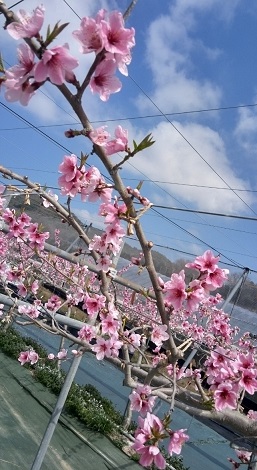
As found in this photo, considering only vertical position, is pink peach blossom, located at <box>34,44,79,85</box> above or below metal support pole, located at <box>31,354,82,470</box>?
above

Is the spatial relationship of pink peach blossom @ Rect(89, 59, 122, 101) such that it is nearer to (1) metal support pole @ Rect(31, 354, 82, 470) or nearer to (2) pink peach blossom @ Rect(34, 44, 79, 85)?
(2) pink peach blossom @ Rect(34, 44, 79, 85)

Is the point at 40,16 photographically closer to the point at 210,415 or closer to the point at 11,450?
the point at 210,415

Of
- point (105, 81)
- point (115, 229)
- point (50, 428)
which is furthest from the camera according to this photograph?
point (50, 428)

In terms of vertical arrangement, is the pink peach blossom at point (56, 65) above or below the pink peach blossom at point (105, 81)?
below

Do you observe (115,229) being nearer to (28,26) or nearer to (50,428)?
(28,26)

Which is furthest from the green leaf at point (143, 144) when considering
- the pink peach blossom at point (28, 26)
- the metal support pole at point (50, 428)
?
the metal support pole at point (50, 428)

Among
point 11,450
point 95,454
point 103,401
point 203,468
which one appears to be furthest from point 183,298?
point 103,401

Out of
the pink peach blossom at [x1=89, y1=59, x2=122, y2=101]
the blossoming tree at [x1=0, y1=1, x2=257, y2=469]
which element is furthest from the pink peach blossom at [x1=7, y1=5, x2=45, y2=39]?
the pink peach blossom at [x1=89, y1=59, x2=122, y2=101]

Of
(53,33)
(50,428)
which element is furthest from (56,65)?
(50,428)

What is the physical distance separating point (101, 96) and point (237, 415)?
51.6 inches

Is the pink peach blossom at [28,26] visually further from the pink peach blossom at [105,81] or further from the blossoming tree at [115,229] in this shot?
the pink peach blossom at [105,81]

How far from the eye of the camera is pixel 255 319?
737 cm

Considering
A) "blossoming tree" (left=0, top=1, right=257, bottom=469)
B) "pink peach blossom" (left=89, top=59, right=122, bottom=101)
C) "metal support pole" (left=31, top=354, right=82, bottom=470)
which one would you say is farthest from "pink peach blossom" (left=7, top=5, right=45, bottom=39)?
"metal support pole" (left=31, top=354, right=82, bottom=470)

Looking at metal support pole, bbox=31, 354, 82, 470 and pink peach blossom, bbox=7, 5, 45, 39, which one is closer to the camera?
pink peach blossom, bbox=7, 5, 45, 39
